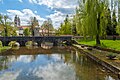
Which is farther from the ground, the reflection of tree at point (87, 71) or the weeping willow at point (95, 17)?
the weeping willow at point (95, 17)

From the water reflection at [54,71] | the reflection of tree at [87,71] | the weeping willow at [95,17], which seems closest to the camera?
the reflection of tree at [87,71]

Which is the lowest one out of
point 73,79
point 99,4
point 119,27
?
point 73,79

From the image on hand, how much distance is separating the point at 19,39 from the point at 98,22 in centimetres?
4548

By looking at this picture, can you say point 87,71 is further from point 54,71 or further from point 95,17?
point 95,17

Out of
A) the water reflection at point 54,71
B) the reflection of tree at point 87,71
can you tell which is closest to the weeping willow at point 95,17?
the water reflection at point 54,71

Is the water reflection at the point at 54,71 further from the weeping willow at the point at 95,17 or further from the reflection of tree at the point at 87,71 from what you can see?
the weeping willow at the point at 95,17

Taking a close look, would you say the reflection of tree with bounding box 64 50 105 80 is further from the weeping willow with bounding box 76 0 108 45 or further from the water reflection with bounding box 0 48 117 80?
the weeping willow with bounding box 76 0 108 45

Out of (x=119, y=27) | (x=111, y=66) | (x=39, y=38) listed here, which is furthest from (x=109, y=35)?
(x=111, y=66)

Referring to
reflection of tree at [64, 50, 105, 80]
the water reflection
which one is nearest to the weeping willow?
the water reflection

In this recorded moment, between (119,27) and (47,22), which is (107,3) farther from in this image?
(47,22)

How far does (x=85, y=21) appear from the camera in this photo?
4741 centimetres

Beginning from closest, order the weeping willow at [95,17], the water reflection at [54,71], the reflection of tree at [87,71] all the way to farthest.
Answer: the reflection of tree at [87,71] < the water reflection at [54,71] < the weeping willow at [95,17]

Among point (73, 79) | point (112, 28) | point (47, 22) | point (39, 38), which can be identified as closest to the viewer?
point (73, 79)

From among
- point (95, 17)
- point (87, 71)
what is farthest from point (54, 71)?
point (95, 17)
